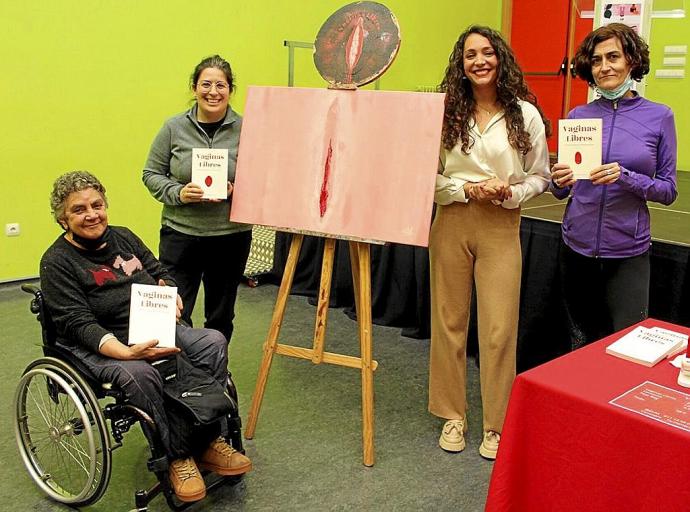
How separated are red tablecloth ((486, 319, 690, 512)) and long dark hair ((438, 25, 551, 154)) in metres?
0.88

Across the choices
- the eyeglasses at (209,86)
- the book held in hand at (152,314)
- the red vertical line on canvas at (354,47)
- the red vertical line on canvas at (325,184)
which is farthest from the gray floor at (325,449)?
the red vertical line on canvas at (354,47)

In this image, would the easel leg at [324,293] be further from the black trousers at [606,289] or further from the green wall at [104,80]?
the green wall at [104,80]

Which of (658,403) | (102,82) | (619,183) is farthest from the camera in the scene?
(102,82)

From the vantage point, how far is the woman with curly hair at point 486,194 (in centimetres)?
222

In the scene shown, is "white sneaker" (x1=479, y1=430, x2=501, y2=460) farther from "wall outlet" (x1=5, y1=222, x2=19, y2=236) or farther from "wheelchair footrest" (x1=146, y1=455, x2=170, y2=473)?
"wall outlet" (x1=5, y1=222, x2=19, y2=236)

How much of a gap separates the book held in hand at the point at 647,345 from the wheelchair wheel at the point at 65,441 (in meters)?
1.29

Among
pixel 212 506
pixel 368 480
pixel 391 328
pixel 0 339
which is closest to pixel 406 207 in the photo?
pixel 368 480

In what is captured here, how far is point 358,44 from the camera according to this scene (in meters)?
2.37

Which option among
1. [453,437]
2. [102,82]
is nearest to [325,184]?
[453,437]

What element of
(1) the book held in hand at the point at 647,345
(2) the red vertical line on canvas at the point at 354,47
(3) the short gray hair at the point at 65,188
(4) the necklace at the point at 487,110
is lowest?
(1) the book held in hand at the point at 647,345

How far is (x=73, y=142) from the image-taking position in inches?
175

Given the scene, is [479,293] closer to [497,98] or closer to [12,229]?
[497,98]

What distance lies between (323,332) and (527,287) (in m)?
1.17

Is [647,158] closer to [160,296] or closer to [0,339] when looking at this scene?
[160,296]
